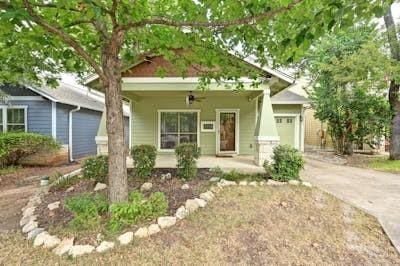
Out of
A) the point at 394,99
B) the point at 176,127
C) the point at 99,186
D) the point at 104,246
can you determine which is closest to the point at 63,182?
the point at 99,186

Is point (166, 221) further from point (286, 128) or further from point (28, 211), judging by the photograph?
point (286, 128)

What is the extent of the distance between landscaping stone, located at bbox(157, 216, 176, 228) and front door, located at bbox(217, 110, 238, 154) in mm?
7994

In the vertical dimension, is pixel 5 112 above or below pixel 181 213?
above

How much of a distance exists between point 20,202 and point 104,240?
345 cm

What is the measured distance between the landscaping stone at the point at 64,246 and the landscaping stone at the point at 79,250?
0.22 feet

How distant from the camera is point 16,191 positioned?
750 cm

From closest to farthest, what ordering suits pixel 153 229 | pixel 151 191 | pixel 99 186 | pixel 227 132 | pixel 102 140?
pixel 153 229 < pixel 151 191 < pixel 99 186 < pixel 102 140 < pixel 227 132

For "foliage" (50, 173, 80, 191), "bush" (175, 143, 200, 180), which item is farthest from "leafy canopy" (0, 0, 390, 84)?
"foliage" (50, 173, 80, 191)

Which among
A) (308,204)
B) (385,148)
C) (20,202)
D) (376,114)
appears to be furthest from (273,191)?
(385,148)

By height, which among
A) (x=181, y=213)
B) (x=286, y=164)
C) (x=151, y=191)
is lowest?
(x=181, y=213)

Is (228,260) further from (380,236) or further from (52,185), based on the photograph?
(52,185)

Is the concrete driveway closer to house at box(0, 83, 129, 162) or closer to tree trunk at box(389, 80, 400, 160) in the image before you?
tree trunk at box(389, 80, 400, 160)

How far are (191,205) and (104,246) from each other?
1697mm

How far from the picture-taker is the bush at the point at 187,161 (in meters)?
7.04
